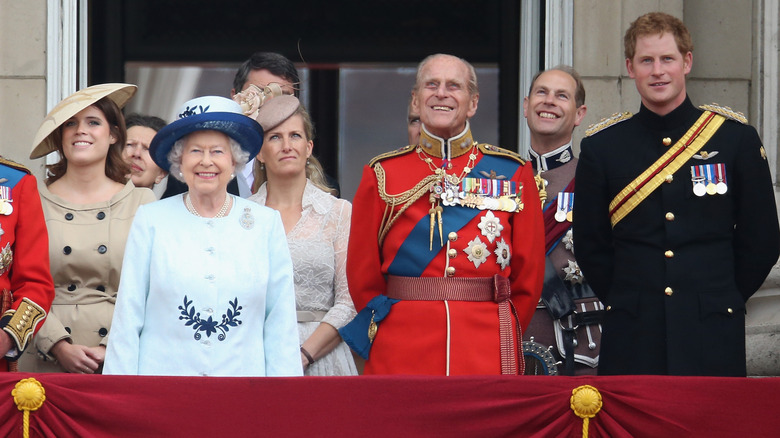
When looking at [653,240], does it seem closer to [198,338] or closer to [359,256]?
[359,256]

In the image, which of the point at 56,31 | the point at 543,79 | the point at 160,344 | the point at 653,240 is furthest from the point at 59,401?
the point at 56,31

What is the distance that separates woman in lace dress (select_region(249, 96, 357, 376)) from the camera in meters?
4.89

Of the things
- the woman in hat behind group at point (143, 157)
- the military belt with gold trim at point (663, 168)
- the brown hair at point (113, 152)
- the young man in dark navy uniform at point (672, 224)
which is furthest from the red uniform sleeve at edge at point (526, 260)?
the woman in hat behind group at point (143, 157)

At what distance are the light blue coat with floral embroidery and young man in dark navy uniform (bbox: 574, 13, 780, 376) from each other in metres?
1.09

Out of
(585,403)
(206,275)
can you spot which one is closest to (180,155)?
(206,275)

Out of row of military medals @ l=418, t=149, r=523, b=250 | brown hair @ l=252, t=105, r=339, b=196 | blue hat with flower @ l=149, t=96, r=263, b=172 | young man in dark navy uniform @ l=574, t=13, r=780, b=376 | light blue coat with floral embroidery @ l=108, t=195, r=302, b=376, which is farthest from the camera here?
brown hair @ l=252, t=105, r=339, b=196

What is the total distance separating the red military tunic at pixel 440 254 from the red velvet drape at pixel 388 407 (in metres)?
0.80

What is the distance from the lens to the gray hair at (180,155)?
13.9 feet

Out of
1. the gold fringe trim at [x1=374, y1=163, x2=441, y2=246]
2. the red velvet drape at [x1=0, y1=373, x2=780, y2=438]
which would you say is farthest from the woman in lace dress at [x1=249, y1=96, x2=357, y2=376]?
the red velvet drape at [x1=0, y1=373, x2=780, y2=438]

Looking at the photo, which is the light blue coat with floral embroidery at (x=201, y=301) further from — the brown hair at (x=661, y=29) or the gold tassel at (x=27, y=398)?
the brown hair at (x=661, y=29)

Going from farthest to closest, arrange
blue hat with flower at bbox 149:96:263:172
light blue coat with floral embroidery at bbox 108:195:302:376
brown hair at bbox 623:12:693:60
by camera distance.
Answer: brown hair at bbox 623:12:693:60 → blue hat with flower at bbox 149:96:263:172 → light blue coat with floral embroidery at bbox 108:195:302:376

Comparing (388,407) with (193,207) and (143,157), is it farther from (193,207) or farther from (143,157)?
(143,157)

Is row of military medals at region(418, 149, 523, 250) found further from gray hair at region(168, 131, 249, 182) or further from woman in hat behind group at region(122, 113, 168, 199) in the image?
woman in hat behind group at region(122, 113, 168, 199)

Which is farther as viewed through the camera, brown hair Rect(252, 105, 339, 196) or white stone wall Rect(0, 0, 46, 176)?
white stone wall Rect(0, 0, 46, 176)
